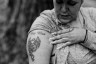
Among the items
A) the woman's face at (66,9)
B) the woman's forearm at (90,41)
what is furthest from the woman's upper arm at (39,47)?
the woman's forearm at (90,41)

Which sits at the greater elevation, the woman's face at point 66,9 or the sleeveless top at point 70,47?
the woman's face at point 66,9

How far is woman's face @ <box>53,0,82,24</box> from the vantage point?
4.70m

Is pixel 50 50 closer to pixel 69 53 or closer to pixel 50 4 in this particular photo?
pixel 69 53

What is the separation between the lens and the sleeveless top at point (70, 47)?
471 cm

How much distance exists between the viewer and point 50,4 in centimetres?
892

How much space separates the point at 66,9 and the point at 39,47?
53cm

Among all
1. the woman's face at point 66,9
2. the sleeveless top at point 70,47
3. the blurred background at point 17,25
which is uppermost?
the woman's face at point 66,9

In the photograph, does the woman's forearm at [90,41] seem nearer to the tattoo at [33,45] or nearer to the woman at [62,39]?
the woman at [62,39]

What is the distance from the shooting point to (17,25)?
9.98 meters

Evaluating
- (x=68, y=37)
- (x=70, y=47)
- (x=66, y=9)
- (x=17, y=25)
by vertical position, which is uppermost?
(x=66, y=9)

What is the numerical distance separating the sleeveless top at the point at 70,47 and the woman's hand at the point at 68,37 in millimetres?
58

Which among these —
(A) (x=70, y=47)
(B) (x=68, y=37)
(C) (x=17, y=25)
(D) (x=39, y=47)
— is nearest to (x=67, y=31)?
(B) (x=68, y=37)

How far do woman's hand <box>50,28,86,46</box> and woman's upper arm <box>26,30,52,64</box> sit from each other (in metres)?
0.08

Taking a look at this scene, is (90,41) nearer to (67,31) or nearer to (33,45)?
(67,31)
